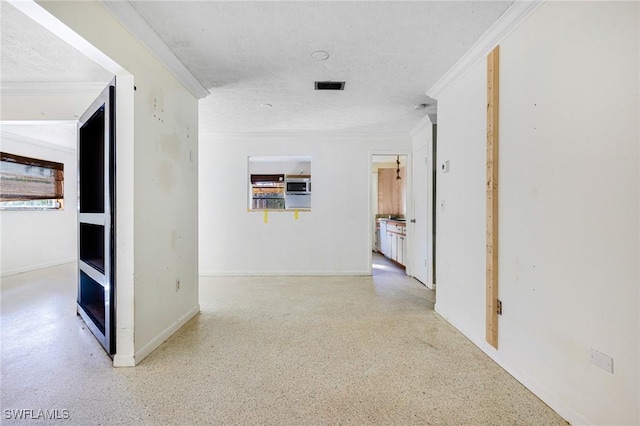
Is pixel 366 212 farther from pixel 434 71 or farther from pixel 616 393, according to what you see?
pixel 616 393

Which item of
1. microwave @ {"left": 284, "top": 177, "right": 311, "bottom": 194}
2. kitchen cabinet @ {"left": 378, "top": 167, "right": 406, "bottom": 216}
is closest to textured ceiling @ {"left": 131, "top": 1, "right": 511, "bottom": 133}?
microwave @ {"left": 284, "top": 177, "right": 311, "bottom": 194}

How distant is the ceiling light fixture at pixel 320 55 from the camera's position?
7.49ft

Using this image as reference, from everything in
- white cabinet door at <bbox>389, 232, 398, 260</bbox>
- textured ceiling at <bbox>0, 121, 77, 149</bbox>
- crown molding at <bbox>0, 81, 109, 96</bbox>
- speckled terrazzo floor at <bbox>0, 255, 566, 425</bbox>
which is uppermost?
textured ceiling at <bbox>0, 121, 77, 149</bbox>

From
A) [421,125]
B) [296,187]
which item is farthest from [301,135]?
[421,125]

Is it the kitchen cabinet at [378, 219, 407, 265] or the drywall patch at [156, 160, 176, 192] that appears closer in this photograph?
the drywall patch at [156, 160, 176, 192]

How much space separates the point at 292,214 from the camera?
15.8 ft

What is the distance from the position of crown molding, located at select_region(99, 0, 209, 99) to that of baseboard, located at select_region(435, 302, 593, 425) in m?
3.35

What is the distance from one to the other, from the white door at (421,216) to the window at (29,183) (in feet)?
22.3

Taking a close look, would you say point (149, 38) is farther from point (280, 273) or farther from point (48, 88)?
point (280, 273)

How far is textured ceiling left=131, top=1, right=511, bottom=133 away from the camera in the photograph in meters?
1.81

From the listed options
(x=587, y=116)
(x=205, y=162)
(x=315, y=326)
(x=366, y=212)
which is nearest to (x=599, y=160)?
(x=587, y=116)

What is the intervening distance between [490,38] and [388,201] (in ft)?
18.7

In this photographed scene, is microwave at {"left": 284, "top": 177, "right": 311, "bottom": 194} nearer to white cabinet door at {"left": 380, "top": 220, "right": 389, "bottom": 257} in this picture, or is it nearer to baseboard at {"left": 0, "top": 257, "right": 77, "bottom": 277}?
white cabinet door at {"left": 380, "top": 220, "right": 389, "bottom": 257}

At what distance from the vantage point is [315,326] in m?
2.67
